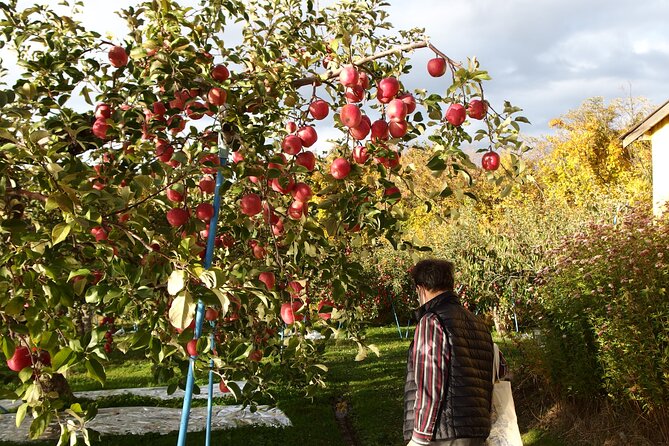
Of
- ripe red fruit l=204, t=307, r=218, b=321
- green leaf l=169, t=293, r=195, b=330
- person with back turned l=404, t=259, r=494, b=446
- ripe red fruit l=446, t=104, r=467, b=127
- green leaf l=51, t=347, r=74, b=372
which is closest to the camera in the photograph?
green leaf l=169, t=293, r=195, b=330

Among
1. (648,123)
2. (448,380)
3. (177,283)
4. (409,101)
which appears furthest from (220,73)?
(648,123)

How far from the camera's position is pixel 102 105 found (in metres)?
2.31

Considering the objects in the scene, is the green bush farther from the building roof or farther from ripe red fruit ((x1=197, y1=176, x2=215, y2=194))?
the building roof

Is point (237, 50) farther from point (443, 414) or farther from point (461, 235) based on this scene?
point (461, 235)

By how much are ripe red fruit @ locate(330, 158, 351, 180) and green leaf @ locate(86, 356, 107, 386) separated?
2.97 ft

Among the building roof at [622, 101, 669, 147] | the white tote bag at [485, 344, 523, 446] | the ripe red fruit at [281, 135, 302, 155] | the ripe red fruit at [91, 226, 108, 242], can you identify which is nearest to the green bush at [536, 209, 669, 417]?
the white tote bag at [485, 344, 523, 446]

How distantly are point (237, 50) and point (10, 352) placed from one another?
5.57 feet

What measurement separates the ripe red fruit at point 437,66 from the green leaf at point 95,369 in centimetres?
133

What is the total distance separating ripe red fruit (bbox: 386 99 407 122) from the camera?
1.89 metres

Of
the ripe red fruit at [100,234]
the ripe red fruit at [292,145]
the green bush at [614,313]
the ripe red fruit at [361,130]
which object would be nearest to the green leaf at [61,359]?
the ripe red fruit at [100,234]

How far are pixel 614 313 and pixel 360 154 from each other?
3.85 m

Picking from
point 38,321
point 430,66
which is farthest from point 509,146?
point 38,321

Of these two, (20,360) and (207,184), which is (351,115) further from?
(20,360)

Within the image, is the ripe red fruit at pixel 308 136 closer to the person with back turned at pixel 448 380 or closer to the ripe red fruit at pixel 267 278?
the ripe red fruit at pixel 267 278
